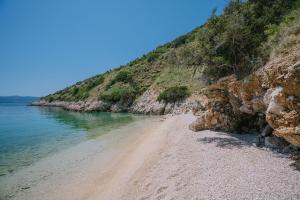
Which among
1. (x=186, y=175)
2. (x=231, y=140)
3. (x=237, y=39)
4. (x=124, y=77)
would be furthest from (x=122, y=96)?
(x=186, y=175)

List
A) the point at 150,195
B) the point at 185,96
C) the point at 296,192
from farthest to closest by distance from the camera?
the point at 185,96, the point at 150,195, the point at 296,192

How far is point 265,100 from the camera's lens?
8523 millimetres

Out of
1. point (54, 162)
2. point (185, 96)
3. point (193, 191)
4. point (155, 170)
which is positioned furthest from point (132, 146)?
point (185, 96)

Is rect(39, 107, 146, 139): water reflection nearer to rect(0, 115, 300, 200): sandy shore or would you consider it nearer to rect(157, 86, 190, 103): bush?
rect(157, 86, 190, 103): bush

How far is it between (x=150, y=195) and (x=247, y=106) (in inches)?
283

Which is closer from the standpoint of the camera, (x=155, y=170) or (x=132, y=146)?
(x=155, y=170)

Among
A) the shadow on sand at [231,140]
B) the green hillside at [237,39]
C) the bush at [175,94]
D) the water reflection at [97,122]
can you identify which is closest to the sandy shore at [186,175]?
the shadow on sand at [231,140]

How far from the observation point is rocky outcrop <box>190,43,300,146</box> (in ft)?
22.8

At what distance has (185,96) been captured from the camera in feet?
135

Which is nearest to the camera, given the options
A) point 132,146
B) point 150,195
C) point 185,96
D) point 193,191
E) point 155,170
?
point 193,191

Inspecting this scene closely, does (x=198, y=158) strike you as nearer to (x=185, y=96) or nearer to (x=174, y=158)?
(x=174, y=158)

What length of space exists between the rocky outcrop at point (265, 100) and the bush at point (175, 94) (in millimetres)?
25977

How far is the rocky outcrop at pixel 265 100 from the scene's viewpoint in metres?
6.94

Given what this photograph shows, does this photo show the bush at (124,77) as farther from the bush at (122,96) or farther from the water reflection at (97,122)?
the water reflection at (97,122)
